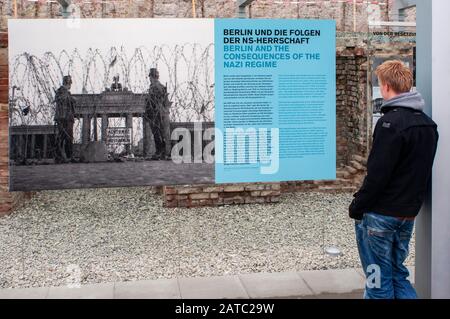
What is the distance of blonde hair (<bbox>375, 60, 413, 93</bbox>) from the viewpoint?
405 cm

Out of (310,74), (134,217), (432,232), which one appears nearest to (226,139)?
(310,74)

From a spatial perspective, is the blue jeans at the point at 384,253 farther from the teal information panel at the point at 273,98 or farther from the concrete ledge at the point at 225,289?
the teal information panel at the point at 273,98

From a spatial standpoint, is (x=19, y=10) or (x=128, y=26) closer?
(x=128, y=26)

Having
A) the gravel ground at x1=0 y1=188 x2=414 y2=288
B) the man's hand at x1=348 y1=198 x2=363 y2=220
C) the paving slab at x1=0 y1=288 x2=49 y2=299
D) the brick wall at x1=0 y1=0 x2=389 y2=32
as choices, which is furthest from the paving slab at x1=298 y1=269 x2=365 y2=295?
the brick wall at x1=0 y1=0 x2=389 y2=32

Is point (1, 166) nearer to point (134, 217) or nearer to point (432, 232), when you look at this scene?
point (134, 217)

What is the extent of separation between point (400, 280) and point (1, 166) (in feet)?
18.7

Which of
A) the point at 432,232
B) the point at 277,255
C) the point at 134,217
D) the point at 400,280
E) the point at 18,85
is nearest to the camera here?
the point at 400,280

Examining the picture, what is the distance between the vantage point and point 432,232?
4.44m

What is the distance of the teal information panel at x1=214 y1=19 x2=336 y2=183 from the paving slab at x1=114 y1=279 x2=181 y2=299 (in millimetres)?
1088

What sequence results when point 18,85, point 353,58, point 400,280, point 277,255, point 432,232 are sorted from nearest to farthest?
point 400,280 → point 432,232 → point 18,85 → point 277,255 → point 353,58

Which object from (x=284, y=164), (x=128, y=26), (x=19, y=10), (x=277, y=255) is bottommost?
(x=277, y=255)

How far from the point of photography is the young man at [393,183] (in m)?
3.90

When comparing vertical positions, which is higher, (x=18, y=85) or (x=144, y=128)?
(x=18, y=85)

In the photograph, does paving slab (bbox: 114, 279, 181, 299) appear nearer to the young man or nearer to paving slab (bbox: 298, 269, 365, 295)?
paving slab (bbox: 298, 269, 365, 295)
